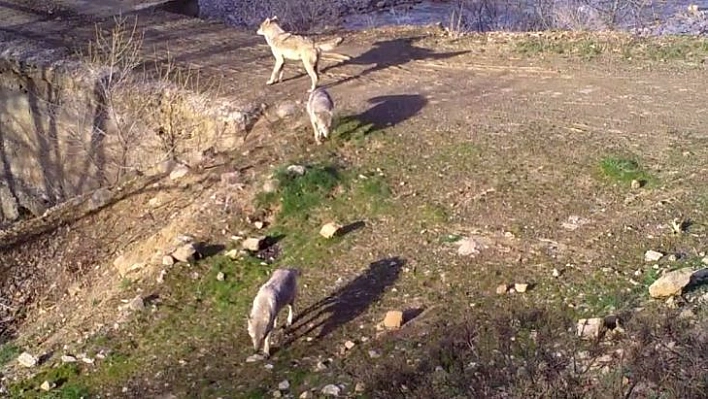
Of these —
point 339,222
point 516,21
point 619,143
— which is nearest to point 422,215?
point 339,222

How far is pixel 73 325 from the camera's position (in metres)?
9.23

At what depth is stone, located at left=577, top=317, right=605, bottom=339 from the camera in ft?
23.7

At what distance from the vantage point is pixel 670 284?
7.64m

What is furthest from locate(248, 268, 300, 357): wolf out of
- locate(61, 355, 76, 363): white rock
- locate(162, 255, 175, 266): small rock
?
locate(162, 255, 175, 266): small rock

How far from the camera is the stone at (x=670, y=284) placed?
762cm

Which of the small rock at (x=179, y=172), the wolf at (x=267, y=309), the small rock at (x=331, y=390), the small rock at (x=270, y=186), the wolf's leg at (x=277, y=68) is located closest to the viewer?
the small rock at (x=331, y=390)

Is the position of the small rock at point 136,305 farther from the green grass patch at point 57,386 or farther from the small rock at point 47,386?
the small rock at point 47,386

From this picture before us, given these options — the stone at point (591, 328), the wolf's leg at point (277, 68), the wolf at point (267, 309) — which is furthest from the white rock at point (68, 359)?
the wolf's leg at point (277, 68)

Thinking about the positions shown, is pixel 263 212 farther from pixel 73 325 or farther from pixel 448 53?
pixel 448 53

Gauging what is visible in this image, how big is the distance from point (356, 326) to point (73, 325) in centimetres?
283

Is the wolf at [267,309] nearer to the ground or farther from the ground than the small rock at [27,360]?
farther from the ground

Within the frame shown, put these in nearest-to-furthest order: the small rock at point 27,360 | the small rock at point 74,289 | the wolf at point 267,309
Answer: the wolf at point 267,309 < the small rock at point 27,360 < the small rock at point 74,289

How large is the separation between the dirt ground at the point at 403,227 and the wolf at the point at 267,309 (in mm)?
190

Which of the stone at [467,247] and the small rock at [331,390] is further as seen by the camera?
the stone at [467,247]
